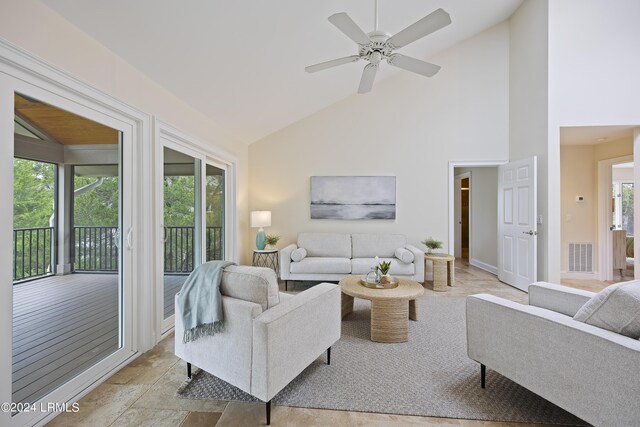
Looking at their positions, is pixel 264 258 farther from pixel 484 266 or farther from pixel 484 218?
pixel 484 218

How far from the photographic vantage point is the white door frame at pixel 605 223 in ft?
14.8

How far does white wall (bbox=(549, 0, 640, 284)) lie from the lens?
3637 millimetres

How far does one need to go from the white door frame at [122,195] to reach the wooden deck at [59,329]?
0.09 m

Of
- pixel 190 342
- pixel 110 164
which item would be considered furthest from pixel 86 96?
pixel 190 342

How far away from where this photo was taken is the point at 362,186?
192 inches

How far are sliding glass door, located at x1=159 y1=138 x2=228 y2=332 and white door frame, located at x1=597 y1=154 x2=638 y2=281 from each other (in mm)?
6134

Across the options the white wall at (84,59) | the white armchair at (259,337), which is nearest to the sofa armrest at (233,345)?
the white armchair at (259,337)

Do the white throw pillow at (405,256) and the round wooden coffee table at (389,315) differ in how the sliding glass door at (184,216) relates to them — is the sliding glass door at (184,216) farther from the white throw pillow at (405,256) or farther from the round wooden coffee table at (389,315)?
the white throw pillow at (405,256)

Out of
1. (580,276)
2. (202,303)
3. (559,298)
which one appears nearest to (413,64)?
(559,298)

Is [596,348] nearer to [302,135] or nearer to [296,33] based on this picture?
[296,33]

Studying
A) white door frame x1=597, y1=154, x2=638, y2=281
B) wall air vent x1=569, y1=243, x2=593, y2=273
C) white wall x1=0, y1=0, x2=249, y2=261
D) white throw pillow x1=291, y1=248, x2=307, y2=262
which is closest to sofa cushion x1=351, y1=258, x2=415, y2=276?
white throw pillow x1=291, y1=248, x2=307, y2=262

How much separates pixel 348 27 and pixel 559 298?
93.8 inches

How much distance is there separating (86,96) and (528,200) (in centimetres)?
506

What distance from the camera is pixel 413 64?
7.95 ft
